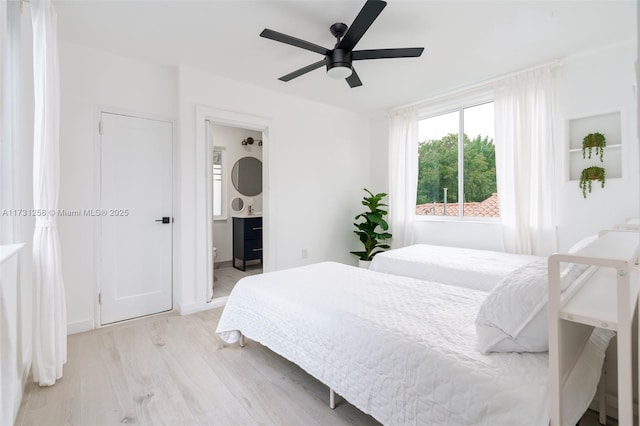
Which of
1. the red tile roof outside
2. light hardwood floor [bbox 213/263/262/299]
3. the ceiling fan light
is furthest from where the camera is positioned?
light hardwood floor [bbox 213/263/262/299]

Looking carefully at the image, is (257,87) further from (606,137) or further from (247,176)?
(606,137)

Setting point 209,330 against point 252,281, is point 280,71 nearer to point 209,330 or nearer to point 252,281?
point 252,281

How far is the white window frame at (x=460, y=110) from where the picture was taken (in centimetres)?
354

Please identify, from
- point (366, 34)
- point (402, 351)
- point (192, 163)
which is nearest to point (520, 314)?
point (402, 351)

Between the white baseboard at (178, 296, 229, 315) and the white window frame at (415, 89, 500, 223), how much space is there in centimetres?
279

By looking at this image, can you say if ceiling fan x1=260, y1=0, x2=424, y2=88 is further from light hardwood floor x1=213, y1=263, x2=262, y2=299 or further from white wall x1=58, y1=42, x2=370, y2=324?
light hardwood floor x1=213, y1=263, x2=262, y2=299

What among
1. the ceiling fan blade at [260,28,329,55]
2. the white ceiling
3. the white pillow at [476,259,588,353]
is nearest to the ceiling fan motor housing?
the ceiling fan blade at [260,28,329,55]

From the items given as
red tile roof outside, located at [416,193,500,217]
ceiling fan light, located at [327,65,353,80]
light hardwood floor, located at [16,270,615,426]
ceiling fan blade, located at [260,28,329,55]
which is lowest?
light hardwood floor, located at [16,270,615,426]

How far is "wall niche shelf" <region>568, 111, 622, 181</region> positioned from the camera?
8.75 ft

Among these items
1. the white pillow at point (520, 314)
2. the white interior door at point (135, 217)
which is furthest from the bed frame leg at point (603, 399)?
the white interior door at point (135, 217)

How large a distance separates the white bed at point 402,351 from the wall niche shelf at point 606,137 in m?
2.04

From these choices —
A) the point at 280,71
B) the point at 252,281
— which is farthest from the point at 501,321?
the point at 280,71

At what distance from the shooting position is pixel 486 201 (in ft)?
11.6

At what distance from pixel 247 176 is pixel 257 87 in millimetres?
2076
